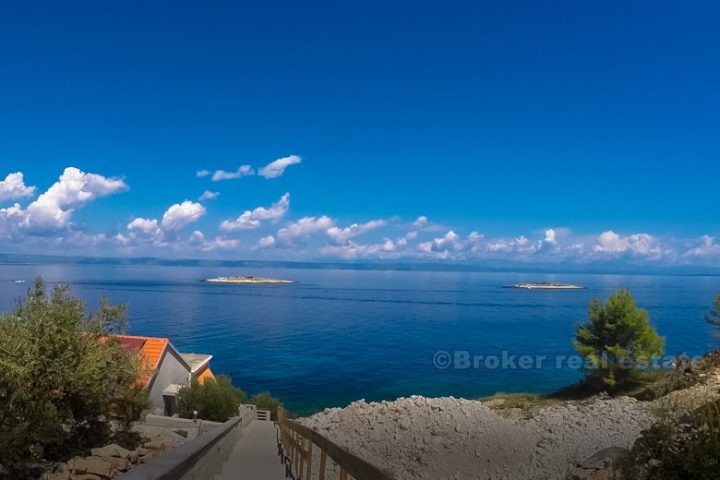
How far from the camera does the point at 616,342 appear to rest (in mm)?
38094

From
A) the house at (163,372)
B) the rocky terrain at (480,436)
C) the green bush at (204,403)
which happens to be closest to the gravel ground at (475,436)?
the rocky terrain at (480,436)

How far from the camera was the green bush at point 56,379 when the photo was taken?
1076 cm

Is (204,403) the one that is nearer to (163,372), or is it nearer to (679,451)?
(163,372)

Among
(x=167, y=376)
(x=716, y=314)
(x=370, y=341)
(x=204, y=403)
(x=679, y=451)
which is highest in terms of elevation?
(x=679, y=451)

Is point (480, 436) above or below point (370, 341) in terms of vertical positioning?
above

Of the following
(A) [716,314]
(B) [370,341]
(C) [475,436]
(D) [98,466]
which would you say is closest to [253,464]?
(D) [98,466]

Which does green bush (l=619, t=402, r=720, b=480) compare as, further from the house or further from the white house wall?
the white house wall

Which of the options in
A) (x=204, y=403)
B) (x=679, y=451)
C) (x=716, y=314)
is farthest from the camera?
(x=716, y=314)

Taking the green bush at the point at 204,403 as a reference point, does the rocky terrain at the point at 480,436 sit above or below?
above

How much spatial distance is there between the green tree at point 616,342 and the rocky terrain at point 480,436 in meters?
12.4

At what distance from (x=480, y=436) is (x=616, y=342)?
2201 centimetres

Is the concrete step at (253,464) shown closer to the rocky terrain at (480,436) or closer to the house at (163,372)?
the rocky terrain at (480,436)

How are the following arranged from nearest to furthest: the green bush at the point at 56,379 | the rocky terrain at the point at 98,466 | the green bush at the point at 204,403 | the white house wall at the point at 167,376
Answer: the rocky terrain at the point at 98,466, the green bush at the point at 56,379, the green bush at the point at 204,403, the white house wall at the point at 167,376

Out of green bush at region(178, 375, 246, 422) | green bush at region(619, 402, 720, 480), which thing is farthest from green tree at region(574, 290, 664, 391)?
green bush at region(619, 402, 720, 480)
